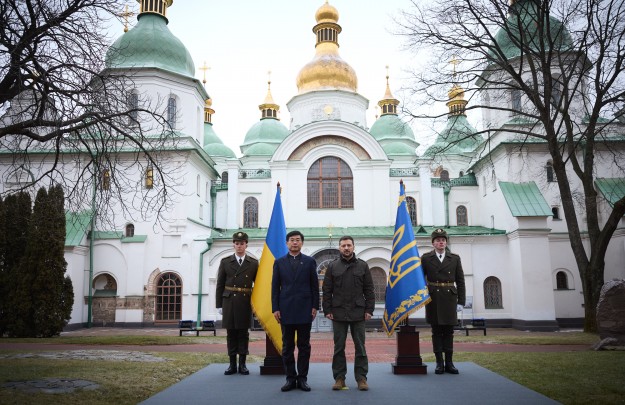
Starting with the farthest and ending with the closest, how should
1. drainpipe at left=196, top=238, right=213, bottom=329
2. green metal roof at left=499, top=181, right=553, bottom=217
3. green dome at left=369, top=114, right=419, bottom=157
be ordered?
green dome at left=369, top=114, right=419, bottom=157 → drainpipe at left=196, top=238, right=213, bottom=329 → green metal roof at left=499, top=181, right=553, bottom=217

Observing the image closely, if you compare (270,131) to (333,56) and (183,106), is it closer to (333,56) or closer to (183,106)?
(333,56)

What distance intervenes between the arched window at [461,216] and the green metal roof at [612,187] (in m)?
6.92

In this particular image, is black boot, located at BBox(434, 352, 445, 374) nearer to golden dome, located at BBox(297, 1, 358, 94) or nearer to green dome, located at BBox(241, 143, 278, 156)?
golden dome, located at BBox(297, 1, 358, 94)

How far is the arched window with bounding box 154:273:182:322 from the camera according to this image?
25.7 meters

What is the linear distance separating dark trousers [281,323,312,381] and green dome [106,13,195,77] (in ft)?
74.6

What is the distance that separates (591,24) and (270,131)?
29794mm

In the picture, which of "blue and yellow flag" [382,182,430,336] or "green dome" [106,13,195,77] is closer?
Result: "blue and yellow flag" [382,182,430,336]

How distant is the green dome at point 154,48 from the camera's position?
89.9ft

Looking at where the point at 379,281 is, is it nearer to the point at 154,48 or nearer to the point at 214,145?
the point at 154,48

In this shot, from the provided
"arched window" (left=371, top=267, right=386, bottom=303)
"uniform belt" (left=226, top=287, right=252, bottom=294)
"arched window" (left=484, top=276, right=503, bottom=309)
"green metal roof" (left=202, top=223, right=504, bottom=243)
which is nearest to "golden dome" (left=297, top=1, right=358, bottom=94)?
"green metal roof" (left=202, top=223, right=504, bottom=243)

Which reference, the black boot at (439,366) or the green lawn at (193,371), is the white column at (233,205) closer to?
the green lawn at (193,371)

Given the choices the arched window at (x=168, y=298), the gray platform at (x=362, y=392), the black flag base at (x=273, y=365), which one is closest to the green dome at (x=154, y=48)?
the arched window at (x=168, y=298)

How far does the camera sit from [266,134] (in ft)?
144

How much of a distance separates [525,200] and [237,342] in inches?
806
